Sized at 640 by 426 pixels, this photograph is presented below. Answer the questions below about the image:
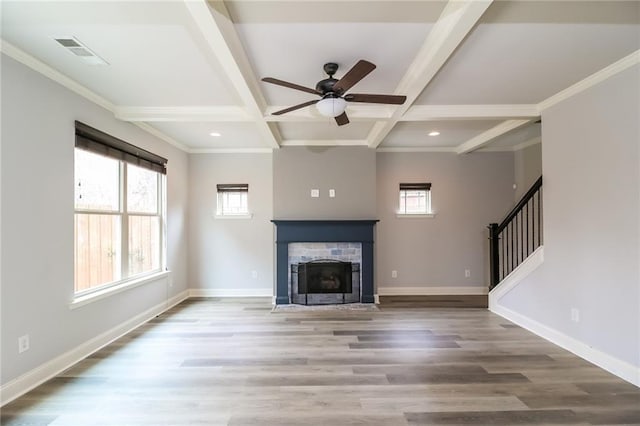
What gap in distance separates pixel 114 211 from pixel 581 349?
5104 mm

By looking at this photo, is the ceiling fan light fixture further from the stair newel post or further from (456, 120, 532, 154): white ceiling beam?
the stair newel post

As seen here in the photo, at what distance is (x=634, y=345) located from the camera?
2445 millimetres

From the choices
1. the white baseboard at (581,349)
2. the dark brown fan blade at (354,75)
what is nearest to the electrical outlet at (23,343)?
the dark brown fan blade at (354,75)

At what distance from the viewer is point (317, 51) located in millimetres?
2305

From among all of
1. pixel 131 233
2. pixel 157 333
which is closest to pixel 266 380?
pixel 157 333

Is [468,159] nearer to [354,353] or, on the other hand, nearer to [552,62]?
[552,62]

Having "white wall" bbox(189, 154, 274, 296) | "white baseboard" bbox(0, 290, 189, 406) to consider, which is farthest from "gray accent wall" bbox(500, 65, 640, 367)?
"white baseboard" bbox(0, 290, 189, 406)

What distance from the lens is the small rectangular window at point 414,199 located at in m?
5.44

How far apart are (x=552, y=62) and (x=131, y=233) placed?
4766mm

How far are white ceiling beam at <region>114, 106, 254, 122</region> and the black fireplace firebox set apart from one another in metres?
2.48

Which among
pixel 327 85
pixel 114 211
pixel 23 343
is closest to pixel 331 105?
pixel 327 85

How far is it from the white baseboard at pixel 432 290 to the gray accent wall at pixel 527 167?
5.73 ft

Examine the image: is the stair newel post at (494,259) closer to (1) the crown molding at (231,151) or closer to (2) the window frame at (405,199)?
(2) the window frame at (405,199)

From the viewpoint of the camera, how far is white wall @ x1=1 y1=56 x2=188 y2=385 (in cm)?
224
